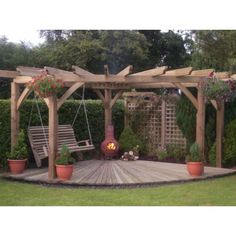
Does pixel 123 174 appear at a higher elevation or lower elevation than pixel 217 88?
lower

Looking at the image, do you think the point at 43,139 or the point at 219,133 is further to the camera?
the point at 43,139

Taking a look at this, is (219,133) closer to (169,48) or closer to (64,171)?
(64,171)

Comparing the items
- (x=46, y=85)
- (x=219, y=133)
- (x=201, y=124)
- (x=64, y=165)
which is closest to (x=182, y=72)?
(x=201, y=124)

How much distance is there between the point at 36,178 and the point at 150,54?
13.0m

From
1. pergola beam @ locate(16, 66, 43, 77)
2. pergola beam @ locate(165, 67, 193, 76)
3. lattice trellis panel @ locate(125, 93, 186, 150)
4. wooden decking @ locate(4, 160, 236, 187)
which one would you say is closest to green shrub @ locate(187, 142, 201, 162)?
wooden decking @ locate(4, 160, 236, 187)

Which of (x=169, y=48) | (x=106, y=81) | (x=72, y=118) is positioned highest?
(x=169, y=48)

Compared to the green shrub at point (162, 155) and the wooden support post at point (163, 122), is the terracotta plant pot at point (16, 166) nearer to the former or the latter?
the green shrub at point (162, 155)

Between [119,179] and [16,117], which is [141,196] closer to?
[119,179]

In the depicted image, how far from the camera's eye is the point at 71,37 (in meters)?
18.0

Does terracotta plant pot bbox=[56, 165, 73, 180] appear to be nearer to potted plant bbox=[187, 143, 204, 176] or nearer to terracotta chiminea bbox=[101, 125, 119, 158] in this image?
potted plant bbox=[187, 143, 204, 176]

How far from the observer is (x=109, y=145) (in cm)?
1088

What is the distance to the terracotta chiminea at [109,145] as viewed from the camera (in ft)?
35.7

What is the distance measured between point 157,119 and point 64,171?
4657mm
